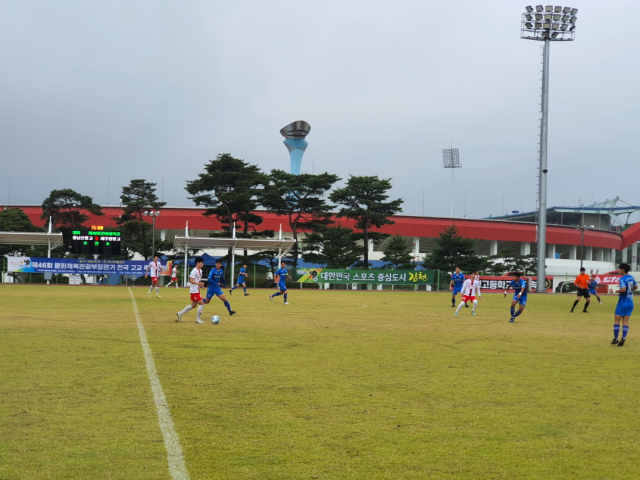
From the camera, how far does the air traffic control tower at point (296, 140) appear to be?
92.8 meters

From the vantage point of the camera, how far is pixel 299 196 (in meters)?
60.7

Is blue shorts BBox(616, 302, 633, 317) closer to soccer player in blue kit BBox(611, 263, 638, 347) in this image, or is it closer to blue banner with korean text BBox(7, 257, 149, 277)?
soccer player in blue kit BBox(611, 263, 638, 347)

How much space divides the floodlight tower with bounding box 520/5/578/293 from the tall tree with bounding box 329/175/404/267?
14.2 m

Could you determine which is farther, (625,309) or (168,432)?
(625,309)

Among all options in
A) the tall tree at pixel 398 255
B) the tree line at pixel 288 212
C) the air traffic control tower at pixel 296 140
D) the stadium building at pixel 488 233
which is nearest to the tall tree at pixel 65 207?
the tree line at pixel 288 212

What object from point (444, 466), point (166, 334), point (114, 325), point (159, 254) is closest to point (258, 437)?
point (444, 466)

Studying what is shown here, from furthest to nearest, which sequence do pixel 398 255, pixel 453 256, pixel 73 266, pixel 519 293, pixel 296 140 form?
pixel 296 140 → pixel 398 255 → pixel 453 256 → pixel 73 266 → pixel 519 293

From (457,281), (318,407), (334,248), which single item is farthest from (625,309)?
(334,248)

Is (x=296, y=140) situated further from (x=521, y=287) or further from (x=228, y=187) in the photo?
(x=521, y=287)

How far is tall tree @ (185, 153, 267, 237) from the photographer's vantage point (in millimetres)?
55094

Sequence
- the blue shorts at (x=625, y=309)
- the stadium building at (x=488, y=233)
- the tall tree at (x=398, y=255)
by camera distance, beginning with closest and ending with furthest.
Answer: the blue shorts at (x=625, y=309)
the tall tree at (x=398, y=255)
the stadium building at (x=488, y=233)

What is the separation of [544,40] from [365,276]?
2713 cm

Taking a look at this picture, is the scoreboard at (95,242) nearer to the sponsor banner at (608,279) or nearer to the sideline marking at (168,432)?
the sideline marking at (168,432)

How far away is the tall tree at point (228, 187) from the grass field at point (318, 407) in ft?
139
